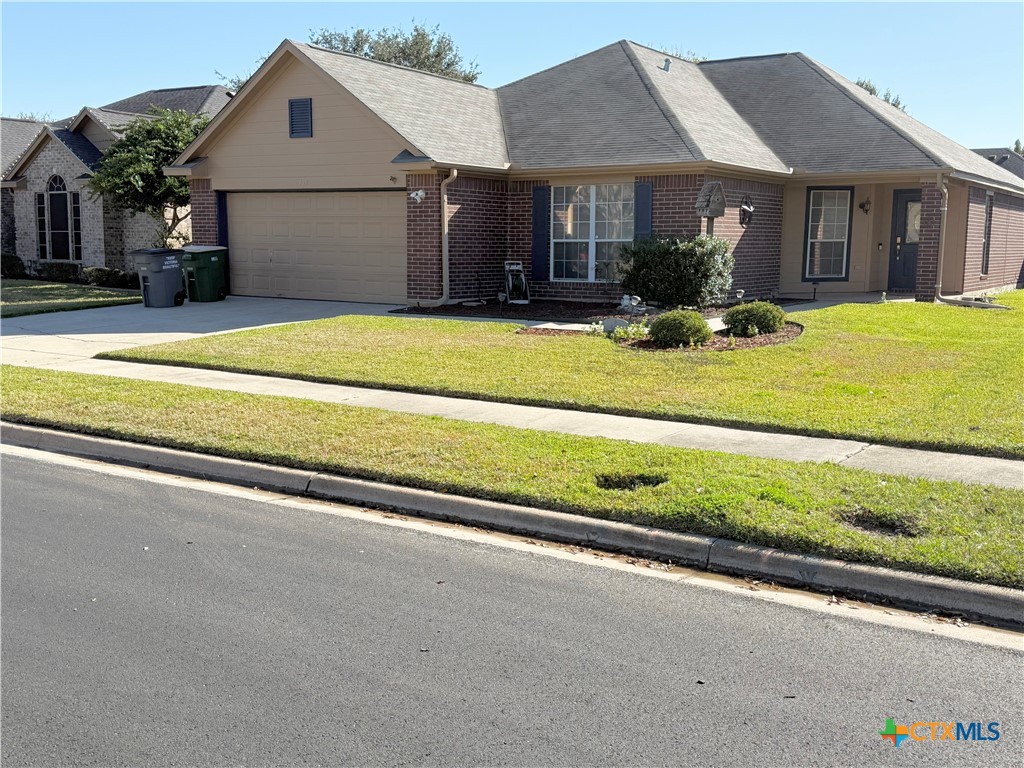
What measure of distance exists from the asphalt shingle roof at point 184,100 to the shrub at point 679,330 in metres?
21.0

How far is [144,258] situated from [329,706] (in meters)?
17.9

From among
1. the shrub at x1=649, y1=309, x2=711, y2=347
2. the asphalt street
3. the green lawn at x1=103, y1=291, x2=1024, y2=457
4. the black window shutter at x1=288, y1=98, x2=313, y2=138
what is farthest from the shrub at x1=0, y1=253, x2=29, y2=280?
the asphalt street

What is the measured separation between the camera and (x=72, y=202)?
31.0 m

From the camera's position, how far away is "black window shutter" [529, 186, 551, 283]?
20.8m

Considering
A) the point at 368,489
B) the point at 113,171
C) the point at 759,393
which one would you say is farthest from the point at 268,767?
the point at 113,171

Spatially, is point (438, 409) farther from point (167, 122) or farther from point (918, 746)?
point (167, 122)

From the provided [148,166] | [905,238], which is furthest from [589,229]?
[148,166]

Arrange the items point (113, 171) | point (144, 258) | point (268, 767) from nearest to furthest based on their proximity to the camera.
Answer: point (268, 767)
point (144, 258)
point (113, 171)

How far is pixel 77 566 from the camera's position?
19.9ft

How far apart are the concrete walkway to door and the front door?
11439 millimetres

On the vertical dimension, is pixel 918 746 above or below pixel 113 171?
below

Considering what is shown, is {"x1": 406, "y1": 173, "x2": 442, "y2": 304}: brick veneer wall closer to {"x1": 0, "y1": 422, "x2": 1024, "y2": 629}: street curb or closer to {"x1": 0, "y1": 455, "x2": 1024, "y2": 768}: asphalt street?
{"x1": 0, "y1": 422, "x2": 1024, "y2": 629}: street curb

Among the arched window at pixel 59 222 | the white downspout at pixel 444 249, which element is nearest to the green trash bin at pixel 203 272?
the white downspout at pixel 444 249

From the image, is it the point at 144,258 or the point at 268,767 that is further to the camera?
the point at 144,258
